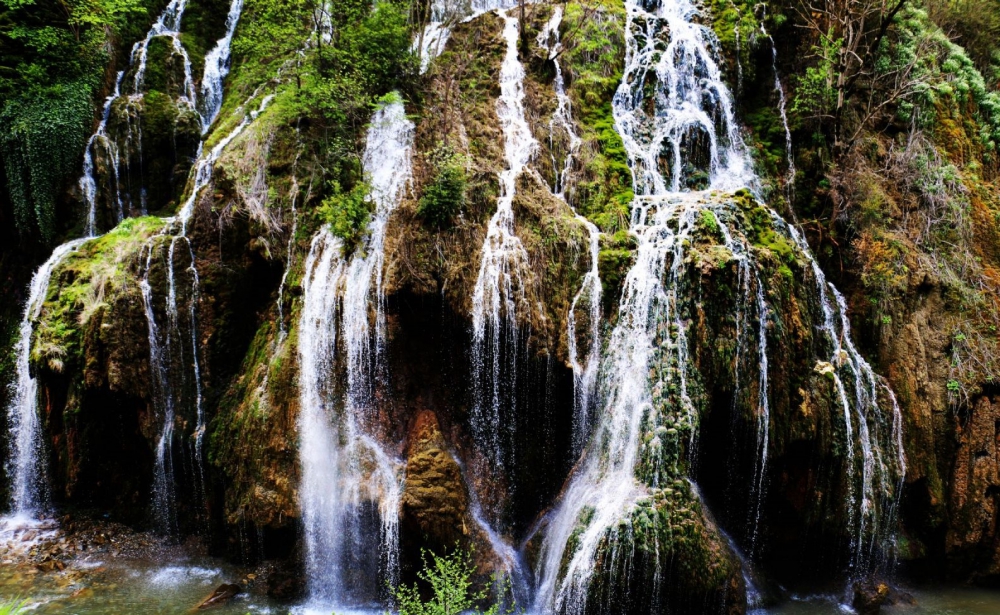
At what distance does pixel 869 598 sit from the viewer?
8789mm

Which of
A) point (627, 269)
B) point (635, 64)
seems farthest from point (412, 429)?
point (635, 64)

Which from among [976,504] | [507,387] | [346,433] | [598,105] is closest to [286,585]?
[346,433]

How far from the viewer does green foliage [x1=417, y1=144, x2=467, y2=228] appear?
10.1 meters

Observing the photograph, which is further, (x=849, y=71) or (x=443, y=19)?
(x=443, y=19)

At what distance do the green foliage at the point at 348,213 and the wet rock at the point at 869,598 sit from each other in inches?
421

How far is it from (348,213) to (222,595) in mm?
6998

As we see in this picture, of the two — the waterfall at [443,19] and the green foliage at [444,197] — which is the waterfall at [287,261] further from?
the waterfall at [443,19]

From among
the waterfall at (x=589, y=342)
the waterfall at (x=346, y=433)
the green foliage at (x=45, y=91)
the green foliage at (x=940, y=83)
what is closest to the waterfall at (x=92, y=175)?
the green foliage at (x=45, y=91)

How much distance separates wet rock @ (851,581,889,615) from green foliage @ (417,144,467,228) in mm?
9565

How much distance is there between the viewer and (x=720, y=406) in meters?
9.09

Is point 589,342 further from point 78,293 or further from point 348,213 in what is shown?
point 78,293

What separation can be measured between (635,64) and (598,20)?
61.1 inches

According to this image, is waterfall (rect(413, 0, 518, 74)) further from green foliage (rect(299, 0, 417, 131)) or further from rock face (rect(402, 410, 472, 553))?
rock face (rect(402, 410, 472, 553))

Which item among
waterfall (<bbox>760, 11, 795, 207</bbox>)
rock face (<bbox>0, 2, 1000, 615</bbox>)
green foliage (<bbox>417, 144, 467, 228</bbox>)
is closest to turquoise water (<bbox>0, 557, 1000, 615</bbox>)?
rock face (<bbox>0, 2, 1000, 615</bbox>)
